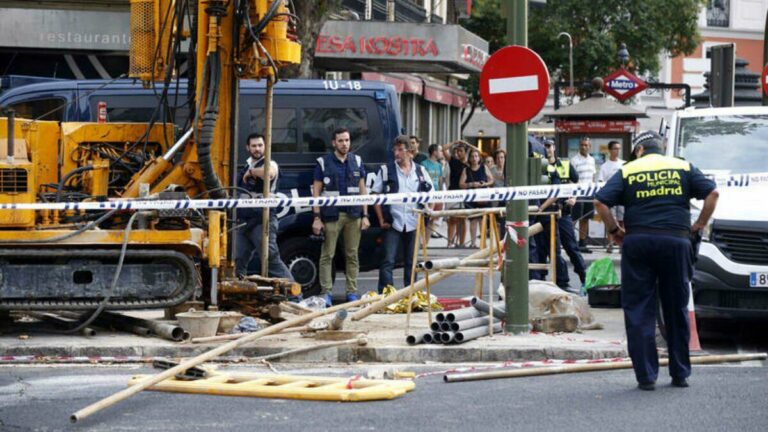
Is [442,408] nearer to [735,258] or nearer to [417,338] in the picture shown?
[417,338]

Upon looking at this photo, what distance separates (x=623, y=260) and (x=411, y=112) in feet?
92.6

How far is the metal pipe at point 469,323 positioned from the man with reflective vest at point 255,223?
8.68 feet

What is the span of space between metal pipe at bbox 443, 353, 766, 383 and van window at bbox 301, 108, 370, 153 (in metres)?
6.55

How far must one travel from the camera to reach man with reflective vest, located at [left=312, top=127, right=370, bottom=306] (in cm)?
1522

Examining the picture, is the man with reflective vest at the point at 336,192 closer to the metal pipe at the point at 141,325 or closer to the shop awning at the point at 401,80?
the metal pipe at the point at 141,325

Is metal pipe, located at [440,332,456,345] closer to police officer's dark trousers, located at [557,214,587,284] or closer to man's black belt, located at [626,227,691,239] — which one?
man's black belt, located at [626,227,691,239]

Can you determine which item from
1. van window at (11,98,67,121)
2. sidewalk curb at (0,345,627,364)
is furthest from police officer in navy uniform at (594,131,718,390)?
van window at (11,98,67,121)

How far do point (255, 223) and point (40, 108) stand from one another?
132 inches

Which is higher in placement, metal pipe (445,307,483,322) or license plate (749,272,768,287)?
license plate (749,272,768,287)

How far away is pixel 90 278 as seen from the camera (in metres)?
11.8

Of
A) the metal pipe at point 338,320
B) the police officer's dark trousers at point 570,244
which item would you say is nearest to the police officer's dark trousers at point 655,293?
the metal pipe at point 338,320

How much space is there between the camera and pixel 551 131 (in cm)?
4859

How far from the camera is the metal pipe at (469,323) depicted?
11438 mm

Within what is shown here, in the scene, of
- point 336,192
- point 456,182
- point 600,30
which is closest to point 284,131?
point 336,192
